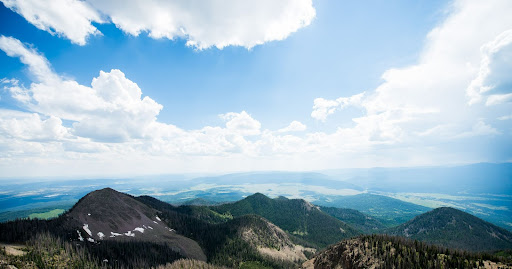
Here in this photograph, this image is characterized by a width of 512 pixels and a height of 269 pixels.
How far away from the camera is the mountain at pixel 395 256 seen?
1720 inches

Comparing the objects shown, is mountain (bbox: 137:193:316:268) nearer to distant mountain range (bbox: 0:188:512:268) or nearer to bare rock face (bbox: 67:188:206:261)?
distant mountain range (bbox: 0:188:512:268)

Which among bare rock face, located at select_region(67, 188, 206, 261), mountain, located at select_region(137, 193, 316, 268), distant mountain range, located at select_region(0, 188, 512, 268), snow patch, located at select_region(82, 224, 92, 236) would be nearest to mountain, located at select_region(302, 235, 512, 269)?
distant mountain range, located at select_region(0, 188, 512, 268)

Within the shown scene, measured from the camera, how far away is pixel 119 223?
111250 millimetres

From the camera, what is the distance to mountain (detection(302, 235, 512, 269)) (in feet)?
143

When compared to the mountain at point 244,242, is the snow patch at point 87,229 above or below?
above

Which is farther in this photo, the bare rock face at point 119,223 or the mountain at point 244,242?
the mountain at point 244,242

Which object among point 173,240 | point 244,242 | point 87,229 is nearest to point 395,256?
point 244,242

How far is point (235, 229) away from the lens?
5861 inches

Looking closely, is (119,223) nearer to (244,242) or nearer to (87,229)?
(87,229)

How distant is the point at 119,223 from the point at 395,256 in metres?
121

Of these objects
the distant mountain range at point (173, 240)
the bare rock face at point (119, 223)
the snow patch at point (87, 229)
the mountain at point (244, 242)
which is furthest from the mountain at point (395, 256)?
the snow patch at point (87, 229)

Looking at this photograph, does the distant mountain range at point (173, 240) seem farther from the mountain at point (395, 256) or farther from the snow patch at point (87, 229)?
the mountain at point (395, 256)

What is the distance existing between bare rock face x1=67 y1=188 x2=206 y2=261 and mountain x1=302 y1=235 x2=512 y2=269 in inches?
3215

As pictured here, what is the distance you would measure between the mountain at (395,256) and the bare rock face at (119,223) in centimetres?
8166
